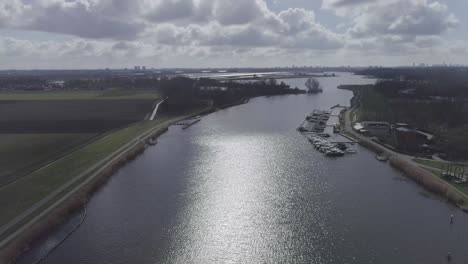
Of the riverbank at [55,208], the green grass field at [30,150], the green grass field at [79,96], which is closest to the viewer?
the riverbank at [55,208]

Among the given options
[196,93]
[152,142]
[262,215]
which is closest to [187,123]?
[152,142]

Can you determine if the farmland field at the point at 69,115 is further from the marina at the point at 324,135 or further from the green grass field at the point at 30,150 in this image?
the marina at the point at 324,135

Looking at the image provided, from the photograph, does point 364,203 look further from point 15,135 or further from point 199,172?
point 15,135

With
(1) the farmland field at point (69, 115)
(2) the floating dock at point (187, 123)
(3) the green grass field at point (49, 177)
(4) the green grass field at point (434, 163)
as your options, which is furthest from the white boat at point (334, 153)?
(1) the farmland field at point (69, 115)

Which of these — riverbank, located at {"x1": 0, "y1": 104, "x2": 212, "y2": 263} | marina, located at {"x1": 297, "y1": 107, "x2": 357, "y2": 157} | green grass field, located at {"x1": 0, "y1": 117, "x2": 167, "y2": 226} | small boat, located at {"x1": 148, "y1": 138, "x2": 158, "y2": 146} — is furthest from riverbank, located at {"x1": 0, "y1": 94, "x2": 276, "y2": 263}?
marina, located at {"x1": 297, "y1": 107, "x2": 357, "y2": 157}

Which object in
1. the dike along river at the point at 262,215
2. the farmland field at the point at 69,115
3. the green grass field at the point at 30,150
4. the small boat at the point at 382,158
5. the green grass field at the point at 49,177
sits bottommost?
the dike along river at the point at 262,215

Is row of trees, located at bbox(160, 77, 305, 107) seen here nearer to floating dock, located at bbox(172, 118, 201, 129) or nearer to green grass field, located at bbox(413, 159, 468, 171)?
floating dock, located at bbox(172, 118, 201, 129)
